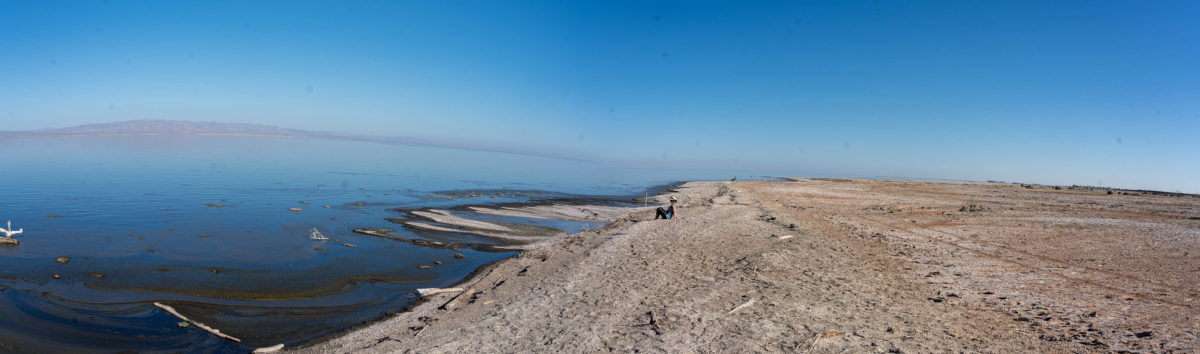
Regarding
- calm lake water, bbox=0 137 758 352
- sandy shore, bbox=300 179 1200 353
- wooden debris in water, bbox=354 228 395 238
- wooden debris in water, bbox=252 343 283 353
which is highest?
sandy shore, bbox=300 179 1200 353

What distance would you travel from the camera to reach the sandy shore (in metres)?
6.96

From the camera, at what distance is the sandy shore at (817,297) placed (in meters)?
6.96

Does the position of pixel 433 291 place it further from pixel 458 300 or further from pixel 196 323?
pixel 196 323

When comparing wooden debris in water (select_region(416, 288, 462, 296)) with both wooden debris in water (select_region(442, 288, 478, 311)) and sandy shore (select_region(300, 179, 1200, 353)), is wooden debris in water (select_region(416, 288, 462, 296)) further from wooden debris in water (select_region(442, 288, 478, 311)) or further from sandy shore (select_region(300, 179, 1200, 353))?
wooden debris in water (select_region(442, 288, 478, 311))

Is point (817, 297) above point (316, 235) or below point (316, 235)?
above

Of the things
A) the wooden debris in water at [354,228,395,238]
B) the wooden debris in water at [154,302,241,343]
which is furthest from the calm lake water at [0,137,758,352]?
the wooden debris in water at [354,228,395,238]

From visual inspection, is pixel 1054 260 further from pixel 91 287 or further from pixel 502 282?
pixel 91 287

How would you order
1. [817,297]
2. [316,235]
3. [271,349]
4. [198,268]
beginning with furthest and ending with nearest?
1. [316,235]
2. [198,268]
3. [817,297]
4. [271,349]

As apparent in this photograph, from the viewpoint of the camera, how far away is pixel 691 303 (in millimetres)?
8602

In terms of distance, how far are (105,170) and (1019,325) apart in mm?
53547

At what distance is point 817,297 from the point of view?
8.92 m

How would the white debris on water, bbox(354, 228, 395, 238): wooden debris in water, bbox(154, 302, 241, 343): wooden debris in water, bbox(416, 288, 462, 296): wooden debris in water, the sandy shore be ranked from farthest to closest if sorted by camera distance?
bbox(354, 228, 395, 238): wooden debris in water → the white debris on water → bbox(416, 288, 462, 296): wooden debris in water → bbox(154, 302, 241, 343): wooden debris in water → the sandy shore

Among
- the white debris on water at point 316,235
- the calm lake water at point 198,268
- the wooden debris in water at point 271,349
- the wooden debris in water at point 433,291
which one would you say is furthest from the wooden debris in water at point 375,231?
the wooden debris in water at point 271,349

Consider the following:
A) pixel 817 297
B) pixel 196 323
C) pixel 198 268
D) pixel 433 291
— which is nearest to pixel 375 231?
pixel 198 268
